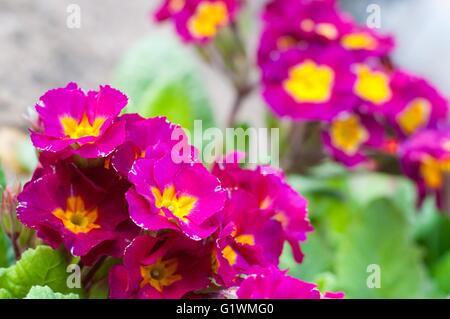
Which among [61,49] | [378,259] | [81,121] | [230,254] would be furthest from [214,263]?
[61,49]

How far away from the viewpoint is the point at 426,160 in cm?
108

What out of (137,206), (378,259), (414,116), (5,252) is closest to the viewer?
(137,206)

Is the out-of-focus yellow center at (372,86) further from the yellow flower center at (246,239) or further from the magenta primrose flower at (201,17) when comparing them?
the yellow flower center at (246,239)

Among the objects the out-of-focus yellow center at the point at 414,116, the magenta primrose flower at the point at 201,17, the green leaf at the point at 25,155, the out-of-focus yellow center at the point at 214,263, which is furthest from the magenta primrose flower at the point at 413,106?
the out-of-focus yellow center at the point at 214,263

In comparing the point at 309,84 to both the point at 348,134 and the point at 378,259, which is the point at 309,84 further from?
the point at 378,259

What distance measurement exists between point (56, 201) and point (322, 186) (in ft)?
2.89

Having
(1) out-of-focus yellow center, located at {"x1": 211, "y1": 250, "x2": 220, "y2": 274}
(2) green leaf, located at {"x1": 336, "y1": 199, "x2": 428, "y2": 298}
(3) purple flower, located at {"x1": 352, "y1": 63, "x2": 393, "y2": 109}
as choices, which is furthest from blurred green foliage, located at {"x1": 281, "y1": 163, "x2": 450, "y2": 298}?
(1) out-of-focus yellow center, located at {"x1": 211, "y1": 250, "x2": 220, "y2": 274}

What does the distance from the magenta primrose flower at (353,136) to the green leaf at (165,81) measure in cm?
17

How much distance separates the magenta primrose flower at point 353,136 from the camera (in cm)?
107

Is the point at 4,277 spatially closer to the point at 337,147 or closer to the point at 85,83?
the point at 337,147

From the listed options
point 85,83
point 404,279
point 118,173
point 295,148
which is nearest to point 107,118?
point 118,173

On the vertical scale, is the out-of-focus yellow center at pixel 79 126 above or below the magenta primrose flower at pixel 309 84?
below

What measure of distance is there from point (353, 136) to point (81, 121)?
635 millimetres

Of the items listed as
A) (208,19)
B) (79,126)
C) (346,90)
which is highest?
(208,19)
